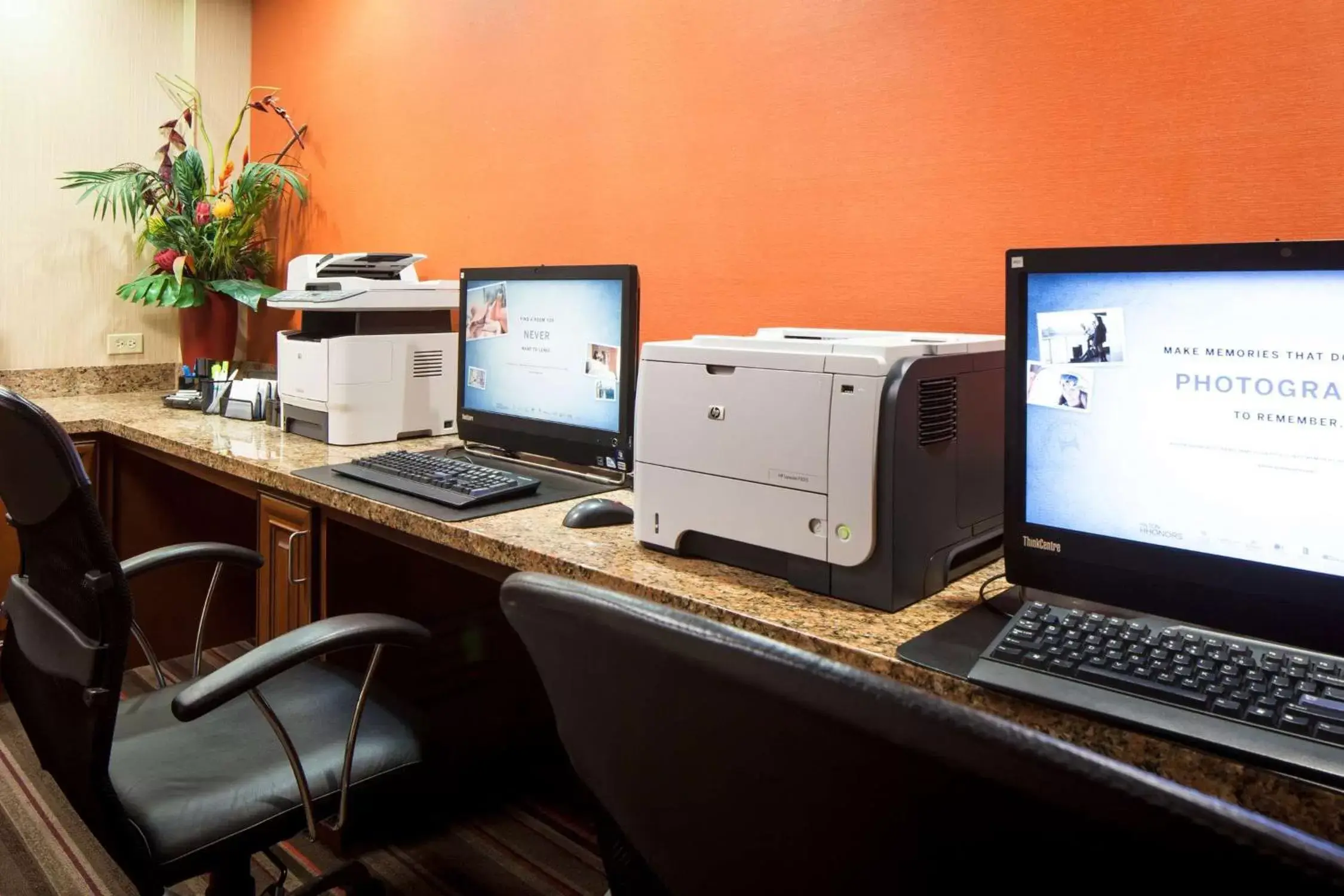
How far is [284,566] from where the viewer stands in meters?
2.11

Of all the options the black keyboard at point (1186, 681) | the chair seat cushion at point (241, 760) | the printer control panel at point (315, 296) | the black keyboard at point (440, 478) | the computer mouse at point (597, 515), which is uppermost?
the printer control panel at point (315, 296)

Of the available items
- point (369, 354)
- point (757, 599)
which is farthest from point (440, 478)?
point (757, 599)

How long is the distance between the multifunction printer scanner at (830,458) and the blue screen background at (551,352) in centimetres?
54

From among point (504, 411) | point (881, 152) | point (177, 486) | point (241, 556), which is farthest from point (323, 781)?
point (177, 486)

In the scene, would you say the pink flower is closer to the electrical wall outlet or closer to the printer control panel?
the electrical wall outlet

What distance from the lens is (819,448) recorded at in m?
1.26

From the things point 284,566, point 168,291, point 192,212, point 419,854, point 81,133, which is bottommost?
point 419,854

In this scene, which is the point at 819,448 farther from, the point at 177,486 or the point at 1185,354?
the point at 177,486

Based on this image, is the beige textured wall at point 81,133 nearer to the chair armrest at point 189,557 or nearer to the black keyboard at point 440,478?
the black keyboard at point 440,478

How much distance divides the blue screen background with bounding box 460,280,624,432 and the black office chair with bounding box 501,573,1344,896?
1499 mm

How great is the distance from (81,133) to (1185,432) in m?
3.66

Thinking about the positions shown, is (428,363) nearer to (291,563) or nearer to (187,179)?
(291,563)

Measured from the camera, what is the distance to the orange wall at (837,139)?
146 centimetres

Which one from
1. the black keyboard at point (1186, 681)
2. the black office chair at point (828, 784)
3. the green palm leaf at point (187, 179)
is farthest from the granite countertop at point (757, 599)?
the green palm leaf at point (187, 179)
